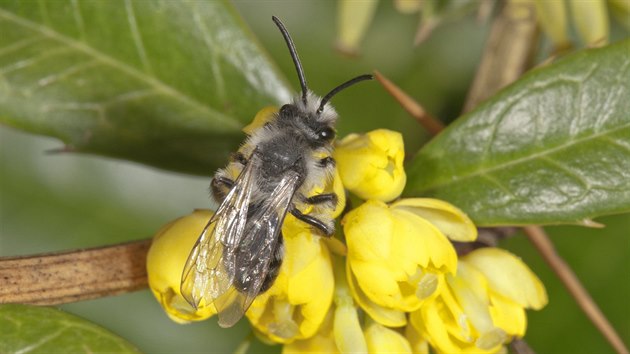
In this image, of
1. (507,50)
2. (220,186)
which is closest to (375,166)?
(220,186)

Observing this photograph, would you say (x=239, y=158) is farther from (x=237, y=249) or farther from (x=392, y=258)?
(x=392, y=258)

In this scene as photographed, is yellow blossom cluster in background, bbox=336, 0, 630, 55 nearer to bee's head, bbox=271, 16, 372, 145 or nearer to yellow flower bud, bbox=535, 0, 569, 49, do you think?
yellow flower bud, bbox=535, 0, 569, 49

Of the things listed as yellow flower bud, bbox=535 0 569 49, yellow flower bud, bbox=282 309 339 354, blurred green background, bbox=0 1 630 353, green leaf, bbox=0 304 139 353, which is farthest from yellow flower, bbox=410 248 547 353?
Result: blurred green background, bbox=0 1 630 353

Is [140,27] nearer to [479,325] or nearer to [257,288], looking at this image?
[257,288]

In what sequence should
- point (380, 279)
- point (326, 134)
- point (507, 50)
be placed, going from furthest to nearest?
point (507, 50)
point (326, 134)
point (380, 279)

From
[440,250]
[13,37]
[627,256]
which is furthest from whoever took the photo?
[627,256]

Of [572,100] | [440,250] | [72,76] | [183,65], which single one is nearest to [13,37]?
[72,76]
